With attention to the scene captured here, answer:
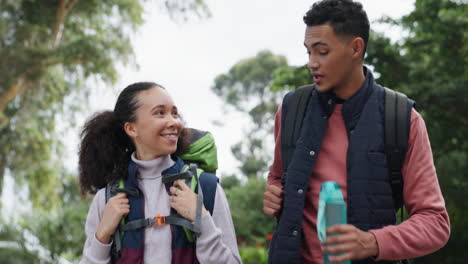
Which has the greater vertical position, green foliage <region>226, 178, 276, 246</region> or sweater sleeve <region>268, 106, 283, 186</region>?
sweater sleeve <region>268, 106, 283, 186</region>

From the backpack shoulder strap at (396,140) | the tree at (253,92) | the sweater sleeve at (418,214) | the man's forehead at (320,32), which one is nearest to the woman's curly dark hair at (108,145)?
the man's forehead at (320,32)

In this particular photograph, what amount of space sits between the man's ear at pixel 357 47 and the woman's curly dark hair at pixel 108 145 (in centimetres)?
94

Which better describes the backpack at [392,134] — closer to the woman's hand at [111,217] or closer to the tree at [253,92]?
the woman's hand at [111,217]

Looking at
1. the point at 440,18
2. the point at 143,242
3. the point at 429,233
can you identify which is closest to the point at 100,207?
the point at 143,242

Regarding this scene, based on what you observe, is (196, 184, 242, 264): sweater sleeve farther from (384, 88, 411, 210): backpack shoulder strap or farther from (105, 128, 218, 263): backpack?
(384, 88, 411, 210): backpack shoulder strap

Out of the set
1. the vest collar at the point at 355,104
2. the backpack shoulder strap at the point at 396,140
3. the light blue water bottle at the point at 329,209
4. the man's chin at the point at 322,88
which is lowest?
the light blue water bottle at the point at 329,209

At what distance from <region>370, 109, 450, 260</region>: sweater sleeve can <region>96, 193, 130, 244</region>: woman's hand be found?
1091mm

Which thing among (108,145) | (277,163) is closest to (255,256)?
(108,145)

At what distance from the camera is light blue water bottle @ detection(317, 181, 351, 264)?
5.68 ft

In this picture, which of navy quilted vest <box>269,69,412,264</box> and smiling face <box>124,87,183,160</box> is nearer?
navy quilted vest <box>269,69,412,264</box>

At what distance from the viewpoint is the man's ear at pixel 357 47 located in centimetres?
226

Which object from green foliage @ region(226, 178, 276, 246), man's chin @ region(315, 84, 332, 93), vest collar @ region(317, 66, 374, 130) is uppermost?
man's chin @ region(315, 84, 332, 93)

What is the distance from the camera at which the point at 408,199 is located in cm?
212

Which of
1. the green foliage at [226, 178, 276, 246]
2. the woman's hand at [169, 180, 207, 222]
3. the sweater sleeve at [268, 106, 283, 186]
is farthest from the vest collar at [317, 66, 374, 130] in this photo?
the green foliage at [226, 178, 276, 246]
